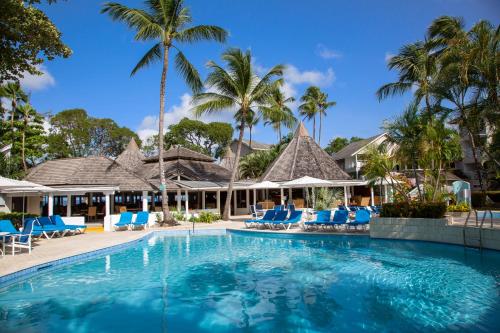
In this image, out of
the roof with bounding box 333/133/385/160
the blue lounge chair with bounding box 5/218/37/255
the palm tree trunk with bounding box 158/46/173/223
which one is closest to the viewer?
the blue lounge chair with bounding box 5/218/37/255

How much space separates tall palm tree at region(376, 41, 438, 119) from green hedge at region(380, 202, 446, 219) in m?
8.42

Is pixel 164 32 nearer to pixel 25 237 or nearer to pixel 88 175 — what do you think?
pixel 88 175

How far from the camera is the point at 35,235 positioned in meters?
15.2

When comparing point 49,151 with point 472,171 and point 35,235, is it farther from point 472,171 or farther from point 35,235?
point 472,171

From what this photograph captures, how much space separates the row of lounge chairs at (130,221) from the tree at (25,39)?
10649 millimetres

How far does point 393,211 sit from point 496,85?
20.7 ft

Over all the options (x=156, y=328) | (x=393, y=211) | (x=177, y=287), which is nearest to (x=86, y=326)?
(x=156, y=328)

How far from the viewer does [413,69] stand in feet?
71.5

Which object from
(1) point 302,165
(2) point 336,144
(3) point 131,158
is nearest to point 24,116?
(3) point 131,158

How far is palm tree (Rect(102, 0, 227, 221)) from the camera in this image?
1781cm

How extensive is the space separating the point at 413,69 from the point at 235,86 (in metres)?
10.7

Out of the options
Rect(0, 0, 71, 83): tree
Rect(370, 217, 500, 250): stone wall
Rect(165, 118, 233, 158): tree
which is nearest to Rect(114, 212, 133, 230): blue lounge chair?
Rect(0, 0, 71, 83): tree

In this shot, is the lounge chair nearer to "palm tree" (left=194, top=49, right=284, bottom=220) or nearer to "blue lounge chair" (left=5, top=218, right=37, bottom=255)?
"palm tree" (left=194, top=49, right=284, bottom=220)

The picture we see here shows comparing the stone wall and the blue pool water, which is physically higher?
the stone wall
